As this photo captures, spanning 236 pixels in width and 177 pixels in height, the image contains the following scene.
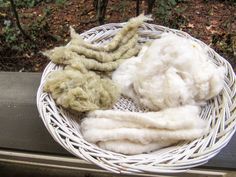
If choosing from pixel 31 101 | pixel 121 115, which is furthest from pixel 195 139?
pixel 31 101

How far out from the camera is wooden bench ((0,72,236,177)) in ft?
3.83

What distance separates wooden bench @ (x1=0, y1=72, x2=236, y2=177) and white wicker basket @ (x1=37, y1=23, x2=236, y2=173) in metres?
0.16

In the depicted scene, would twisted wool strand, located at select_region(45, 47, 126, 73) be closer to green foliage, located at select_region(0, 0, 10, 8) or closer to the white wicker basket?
the white wicker basket

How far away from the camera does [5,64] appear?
1.75 metres

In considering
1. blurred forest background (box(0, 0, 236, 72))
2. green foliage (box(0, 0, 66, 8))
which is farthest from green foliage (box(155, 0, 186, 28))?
green foliage (box(0, 0, 66, 8))

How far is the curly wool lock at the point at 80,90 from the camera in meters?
1.04

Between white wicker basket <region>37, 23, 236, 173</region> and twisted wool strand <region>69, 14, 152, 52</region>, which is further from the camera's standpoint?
twisted wool strand <region>69, 14, 152, 52</region>

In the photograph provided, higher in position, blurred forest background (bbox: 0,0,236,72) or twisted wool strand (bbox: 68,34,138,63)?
twisted wool strand (bbox: 68,34,138,63)

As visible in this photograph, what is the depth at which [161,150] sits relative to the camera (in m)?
1.00

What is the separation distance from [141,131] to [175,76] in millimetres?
209

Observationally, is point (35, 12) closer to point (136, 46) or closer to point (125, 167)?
point (136, 46)

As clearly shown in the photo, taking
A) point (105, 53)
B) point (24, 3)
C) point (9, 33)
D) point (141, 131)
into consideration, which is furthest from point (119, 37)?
point (24, 3)

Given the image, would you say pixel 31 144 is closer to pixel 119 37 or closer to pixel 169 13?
pixel 119 37

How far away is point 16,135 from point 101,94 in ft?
1.23
